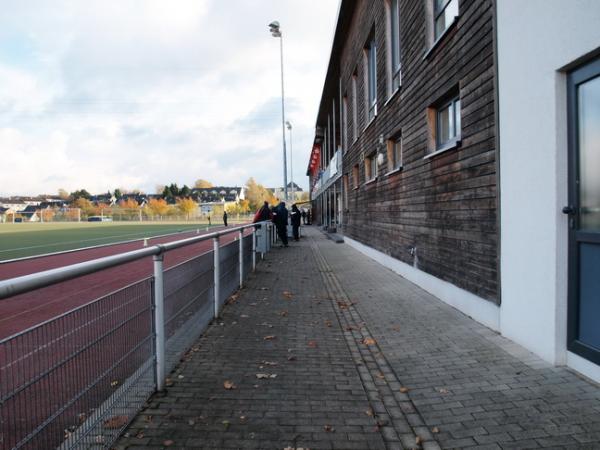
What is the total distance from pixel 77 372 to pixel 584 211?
4.03m

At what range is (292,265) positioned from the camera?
12.8 meters

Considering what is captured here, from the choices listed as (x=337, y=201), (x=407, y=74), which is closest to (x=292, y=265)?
(x=407, y=74)

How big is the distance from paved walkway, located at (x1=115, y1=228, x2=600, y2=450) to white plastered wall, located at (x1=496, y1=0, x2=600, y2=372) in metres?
0.41

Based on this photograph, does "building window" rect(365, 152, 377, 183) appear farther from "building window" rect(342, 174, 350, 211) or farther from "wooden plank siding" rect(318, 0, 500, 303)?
"building window" rect(342, 174, 350, 211)

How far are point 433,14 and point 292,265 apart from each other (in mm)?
7159

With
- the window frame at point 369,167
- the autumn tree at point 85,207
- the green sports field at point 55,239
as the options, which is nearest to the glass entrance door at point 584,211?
the window frame at point 369,167

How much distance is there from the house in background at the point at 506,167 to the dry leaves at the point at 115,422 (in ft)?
12.1

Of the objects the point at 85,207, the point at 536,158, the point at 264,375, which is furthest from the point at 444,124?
the point at 85,207

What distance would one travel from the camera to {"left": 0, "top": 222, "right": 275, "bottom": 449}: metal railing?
214 cm

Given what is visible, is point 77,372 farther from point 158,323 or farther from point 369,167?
point 369,167

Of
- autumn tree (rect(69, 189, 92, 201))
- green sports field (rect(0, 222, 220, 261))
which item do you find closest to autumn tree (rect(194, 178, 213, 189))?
autumn tree (rect(69, 189, 92, 201))

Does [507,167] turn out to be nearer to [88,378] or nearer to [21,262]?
[88,378]

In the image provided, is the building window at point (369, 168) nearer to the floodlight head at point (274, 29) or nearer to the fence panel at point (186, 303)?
the fence panel at point (186, 303)

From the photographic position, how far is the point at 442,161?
7293 millimetres
